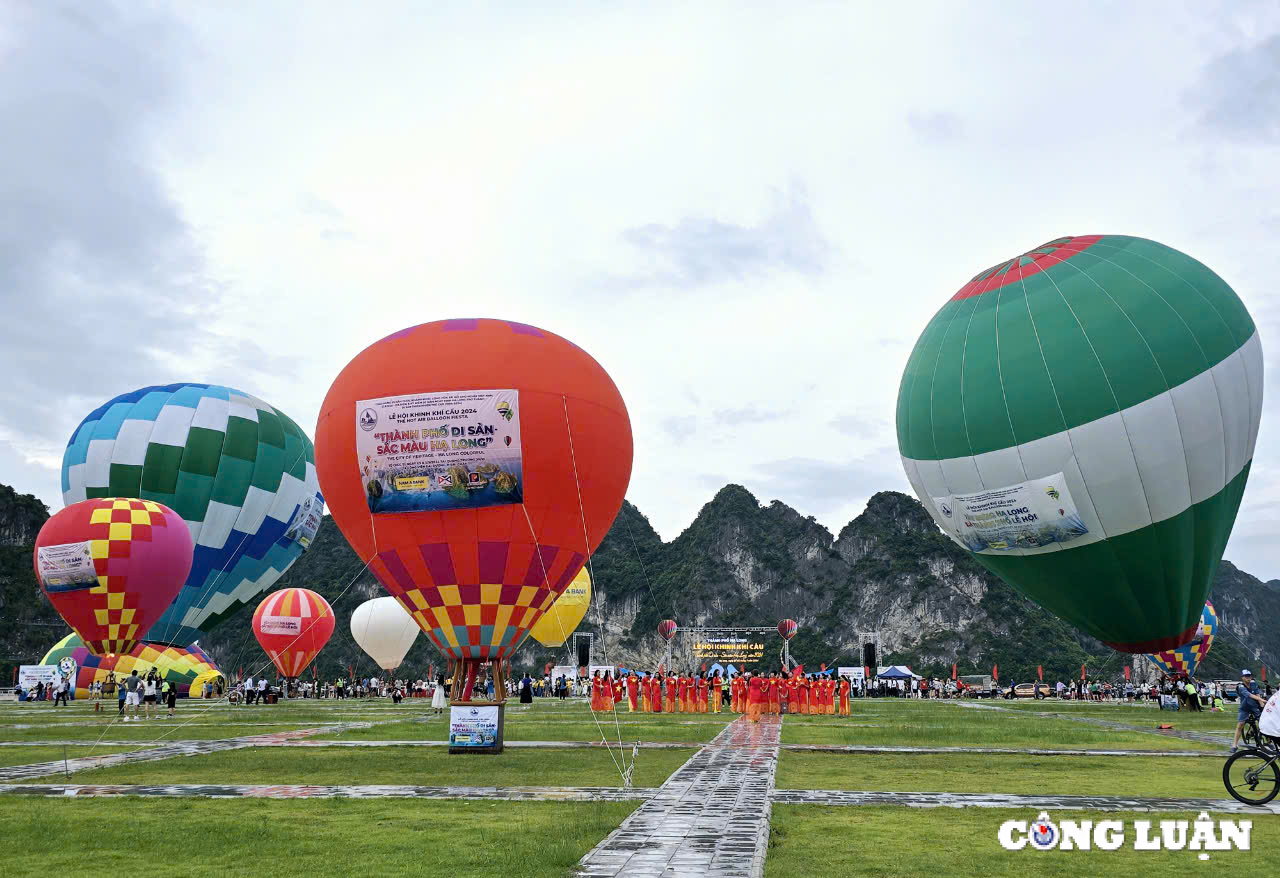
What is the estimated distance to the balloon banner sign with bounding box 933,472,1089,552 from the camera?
77.2ft

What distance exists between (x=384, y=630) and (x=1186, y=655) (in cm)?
4657

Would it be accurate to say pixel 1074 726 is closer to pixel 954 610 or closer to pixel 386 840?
A: pixel 386 840

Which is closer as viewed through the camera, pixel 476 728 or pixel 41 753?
pixel 476 728

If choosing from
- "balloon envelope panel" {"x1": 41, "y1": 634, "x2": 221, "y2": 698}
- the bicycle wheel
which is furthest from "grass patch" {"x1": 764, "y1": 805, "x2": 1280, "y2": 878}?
"balloon envelope panel" {"x1": 41, "y1": 634, "x2": 221, "y2": 698}

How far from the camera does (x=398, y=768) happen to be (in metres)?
14.3

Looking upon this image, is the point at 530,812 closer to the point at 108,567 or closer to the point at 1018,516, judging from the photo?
the point at 1018,516

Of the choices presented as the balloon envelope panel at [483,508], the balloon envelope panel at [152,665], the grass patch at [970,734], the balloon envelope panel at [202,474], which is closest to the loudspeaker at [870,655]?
the grass patch at [970,734]

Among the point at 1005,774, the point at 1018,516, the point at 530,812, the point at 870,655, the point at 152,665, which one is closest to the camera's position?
the point at 530,812

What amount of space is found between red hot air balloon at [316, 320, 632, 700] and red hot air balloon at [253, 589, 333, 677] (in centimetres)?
3458

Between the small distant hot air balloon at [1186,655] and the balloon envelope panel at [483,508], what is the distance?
2011 cm

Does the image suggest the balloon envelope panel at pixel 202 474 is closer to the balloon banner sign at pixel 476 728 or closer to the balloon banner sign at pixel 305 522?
the balloon banner sign at pixel 305 522

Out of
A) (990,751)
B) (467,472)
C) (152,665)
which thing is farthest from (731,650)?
(467,472)

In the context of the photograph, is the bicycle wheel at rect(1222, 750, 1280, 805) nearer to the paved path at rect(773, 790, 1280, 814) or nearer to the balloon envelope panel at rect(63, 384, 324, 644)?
the paved path at rect(773, 790, 1280, 814)

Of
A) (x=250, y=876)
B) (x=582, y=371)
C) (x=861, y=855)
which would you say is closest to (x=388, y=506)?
(x=582, y=371)
